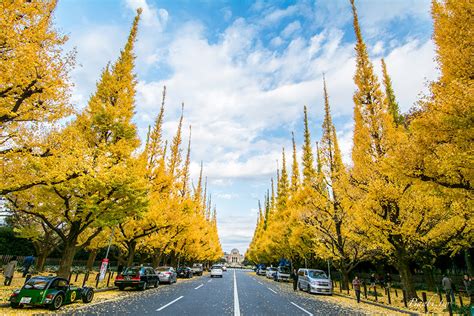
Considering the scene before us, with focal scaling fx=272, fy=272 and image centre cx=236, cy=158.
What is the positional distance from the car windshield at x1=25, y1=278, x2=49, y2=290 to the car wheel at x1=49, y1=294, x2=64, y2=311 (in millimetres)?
595

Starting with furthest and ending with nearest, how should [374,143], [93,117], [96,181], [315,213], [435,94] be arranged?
[315,213] → [374,143] → [93,117] → [96,181] → [435,94]

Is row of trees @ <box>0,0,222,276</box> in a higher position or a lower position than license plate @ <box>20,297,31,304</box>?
higher

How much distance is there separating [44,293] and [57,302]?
0.66 meters

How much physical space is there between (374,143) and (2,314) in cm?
1802

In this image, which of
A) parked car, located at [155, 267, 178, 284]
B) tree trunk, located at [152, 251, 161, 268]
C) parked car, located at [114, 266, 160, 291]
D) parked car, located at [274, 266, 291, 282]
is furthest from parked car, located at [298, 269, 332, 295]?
tree trunk, located at [152, 251, 161, 268]

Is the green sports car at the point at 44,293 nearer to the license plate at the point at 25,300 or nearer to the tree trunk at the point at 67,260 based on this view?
the license plate at the point at 25,300

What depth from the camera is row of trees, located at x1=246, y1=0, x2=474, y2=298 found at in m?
8.06

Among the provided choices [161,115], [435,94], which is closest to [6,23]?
[435,94]

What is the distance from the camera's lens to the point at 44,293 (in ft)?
30.5

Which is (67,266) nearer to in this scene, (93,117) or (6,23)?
(93,117)

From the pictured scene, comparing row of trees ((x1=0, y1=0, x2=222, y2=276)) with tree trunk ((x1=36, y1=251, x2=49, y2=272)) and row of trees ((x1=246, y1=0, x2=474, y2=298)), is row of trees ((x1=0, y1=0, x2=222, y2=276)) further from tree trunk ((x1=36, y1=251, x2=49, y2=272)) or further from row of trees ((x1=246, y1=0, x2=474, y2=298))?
row of trees ((x1=246, y1=0, x2=474, y2=298))

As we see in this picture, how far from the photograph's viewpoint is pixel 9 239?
31.7 metres

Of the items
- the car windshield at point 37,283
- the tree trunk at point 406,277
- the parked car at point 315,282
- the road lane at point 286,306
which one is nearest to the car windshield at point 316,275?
the parked car at point 315,282

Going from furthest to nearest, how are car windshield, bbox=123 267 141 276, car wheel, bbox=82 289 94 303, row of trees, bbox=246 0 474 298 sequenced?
car windshield, bbox=123 267 141 276, car wheel, bbox=82 289 94 303, row of trees, bbox=246 0 474 298
